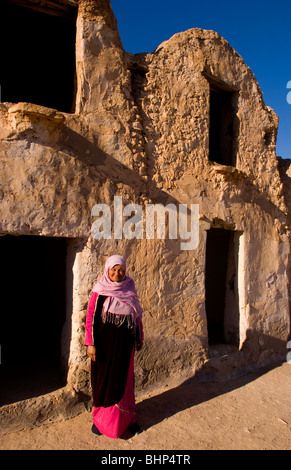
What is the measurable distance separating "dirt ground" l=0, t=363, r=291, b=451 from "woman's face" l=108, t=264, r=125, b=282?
4.78ft

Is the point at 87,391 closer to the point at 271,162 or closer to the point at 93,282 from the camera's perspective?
the point at 93,282

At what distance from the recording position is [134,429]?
11.0 feet

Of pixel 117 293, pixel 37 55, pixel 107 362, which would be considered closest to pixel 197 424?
pixel 107 362

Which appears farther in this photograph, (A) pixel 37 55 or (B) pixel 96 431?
(A) pixel 37 55

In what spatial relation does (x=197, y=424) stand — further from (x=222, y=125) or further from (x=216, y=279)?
(x=222, y=125)

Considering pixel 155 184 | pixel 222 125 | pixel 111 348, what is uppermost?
pixel 222 125

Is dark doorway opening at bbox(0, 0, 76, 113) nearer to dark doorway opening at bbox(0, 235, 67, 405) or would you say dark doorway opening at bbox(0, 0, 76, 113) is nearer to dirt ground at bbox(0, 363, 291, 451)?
dark doorway opening at bbox(0, 235, 67, 405)

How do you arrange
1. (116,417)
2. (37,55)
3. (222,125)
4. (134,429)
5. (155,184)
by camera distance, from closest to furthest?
(116,417), (134,429), (155,184), (37,55), (222,125)

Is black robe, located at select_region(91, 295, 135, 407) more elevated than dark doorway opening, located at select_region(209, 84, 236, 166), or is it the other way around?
dark doorway opening, located at select_region(209, 84, 236, 166)

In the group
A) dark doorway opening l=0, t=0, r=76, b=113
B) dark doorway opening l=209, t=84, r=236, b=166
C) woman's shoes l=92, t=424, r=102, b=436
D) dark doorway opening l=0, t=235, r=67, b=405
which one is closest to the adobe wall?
dark doorway opening l=209, t=84, r=236, b=166

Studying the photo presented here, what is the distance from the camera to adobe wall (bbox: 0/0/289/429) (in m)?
3.46

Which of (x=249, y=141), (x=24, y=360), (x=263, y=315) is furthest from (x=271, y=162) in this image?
(x=24, y=360)

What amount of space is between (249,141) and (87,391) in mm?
4285

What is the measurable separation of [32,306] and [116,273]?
3167mm
